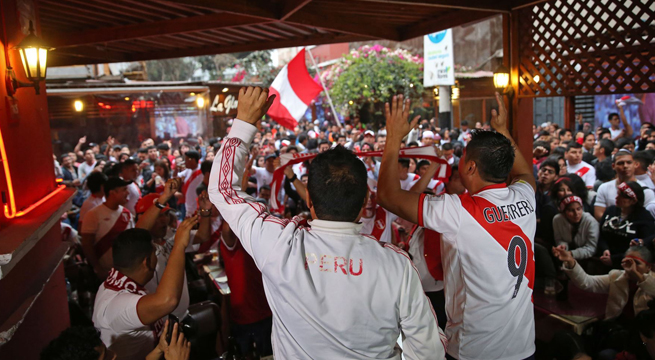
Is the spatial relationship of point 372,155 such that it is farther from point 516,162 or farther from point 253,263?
point 516,162

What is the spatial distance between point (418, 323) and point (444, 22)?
5355mm

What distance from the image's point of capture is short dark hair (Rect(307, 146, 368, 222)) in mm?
1889

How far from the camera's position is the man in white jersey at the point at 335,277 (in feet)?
5.90


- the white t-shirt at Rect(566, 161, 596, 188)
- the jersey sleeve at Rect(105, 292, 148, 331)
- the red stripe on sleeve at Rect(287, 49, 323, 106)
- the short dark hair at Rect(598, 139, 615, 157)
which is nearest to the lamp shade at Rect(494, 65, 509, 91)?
the white t-shirt at Rect(566, 161, 596, 188)

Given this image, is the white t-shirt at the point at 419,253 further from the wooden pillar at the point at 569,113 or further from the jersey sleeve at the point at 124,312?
the wooden pillar at the point at 569,113

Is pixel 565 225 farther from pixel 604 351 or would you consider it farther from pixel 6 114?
pixel 6 114

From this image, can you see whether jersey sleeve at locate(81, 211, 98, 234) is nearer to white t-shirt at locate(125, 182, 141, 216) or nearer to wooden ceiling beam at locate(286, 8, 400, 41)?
white t-shirt at locate(125, 182, 141, 216)

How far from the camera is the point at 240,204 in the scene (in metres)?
1.96

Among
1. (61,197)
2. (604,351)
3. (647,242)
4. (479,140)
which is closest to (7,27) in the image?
(61,197)

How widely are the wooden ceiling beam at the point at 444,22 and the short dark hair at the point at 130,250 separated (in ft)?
15.6

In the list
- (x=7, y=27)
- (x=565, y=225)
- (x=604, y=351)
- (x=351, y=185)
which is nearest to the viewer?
(x=351, y=185)

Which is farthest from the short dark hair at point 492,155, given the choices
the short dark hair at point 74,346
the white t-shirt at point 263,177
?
the white t-shirt at point 263,177

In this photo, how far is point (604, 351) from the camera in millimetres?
3811

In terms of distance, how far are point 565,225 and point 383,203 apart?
11.5ft
